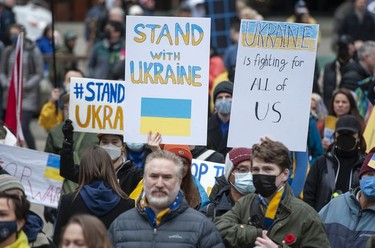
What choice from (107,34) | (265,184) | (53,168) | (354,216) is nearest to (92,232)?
(265,184)

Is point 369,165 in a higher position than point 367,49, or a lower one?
lower

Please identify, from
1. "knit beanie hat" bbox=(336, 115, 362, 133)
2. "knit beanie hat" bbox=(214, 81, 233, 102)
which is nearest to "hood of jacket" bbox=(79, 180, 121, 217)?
"knit beanie hat" bbox=(336, 115, 362, 133)

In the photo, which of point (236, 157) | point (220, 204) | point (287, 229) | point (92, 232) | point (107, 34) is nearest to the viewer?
point (92, 232)

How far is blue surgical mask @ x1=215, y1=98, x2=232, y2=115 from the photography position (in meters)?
12.7

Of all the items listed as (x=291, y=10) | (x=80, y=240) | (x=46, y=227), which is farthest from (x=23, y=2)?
(x=80, y=240)

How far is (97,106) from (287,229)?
3013 millimetres

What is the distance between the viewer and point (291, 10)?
30.6 meters

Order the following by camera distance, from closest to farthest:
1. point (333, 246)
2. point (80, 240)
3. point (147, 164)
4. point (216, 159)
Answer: point (80, 240) → point (147, 164) → point (333, 246) → point (216, 159)

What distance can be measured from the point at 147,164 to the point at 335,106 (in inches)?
210

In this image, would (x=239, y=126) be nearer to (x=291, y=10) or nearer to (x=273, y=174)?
(x=273, y=174)

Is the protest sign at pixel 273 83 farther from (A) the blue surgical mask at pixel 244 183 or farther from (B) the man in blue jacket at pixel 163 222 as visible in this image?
(B) the man in blue jacket at pixel 163 222

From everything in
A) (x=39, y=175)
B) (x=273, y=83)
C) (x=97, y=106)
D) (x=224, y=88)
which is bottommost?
(x=39, y=175)

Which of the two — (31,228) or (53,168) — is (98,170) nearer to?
(31,228)

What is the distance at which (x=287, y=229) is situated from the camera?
8609 mm
